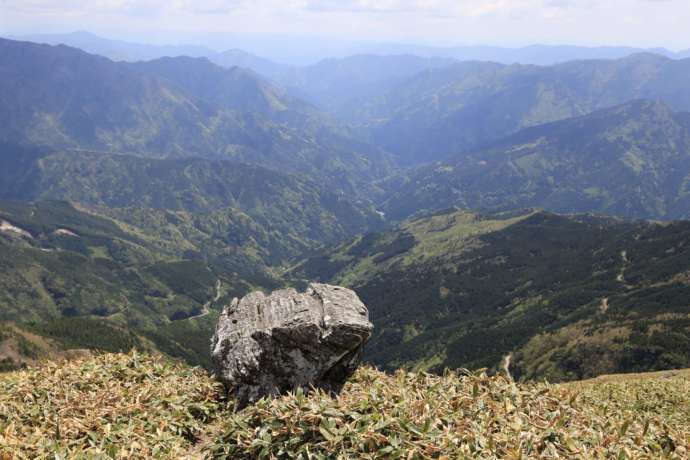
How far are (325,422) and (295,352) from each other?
5657 mm

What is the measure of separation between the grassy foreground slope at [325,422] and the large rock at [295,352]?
1032 millimetres

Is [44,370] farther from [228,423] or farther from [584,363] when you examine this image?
[584,363]

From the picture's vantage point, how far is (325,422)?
15188 mm

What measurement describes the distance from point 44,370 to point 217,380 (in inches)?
343

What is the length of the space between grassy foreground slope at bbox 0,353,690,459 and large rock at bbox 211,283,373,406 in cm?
103

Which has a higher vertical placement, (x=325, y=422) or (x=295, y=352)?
(x=325, y=422)

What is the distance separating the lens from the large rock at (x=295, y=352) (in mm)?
20375

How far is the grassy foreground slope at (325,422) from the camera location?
47.4ft

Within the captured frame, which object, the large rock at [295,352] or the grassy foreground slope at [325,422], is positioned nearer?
the grassy foreground slope at [325,422]

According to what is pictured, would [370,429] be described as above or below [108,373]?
above

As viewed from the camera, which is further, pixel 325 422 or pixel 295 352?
pixel 295 352

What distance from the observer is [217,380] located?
2184 cm

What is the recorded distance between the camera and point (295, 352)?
20.6m

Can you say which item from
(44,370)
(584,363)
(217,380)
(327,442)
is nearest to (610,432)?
(327,442)
